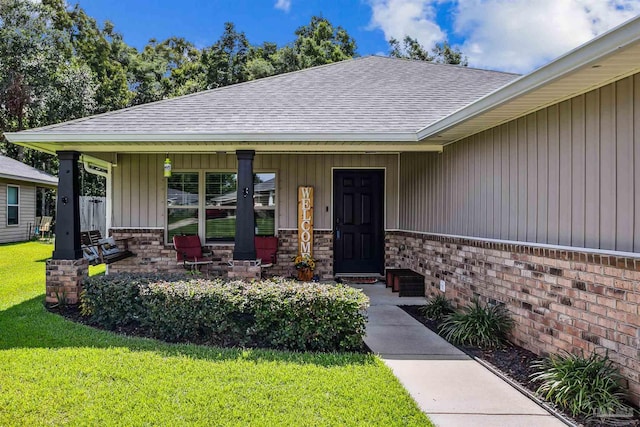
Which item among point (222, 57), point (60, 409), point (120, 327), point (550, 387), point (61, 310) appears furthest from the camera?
point (222, 57)

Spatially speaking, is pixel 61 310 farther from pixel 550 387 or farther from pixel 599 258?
pixel 599 258

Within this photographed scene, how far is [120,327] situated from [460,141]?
5.03 metres

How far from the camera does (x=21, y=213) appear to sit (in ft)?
54.3

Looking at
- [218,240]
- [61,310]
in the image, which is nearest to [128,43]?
[218,240]

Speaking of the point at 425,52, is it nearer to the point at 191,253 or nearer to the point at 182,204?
the point at 182,204

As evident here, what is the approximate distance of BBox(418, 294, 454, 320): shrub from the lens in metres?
5.75

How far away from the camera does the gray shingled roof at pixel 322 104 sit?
239 inches

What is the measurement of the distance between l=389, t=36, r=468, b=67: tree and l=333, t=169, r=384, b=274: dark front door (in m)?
22.4

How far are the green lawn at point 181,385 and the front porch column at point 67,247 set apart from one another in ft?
4.55

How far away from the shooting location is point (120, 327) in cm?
496

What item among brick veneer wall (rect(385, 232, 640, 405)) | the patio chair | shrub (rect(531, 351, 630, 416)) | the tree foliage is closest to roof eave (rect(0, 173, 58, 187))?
the tree foliage

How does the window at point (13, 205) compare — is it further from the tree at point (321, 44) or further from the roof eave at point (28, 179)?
the tree at point (321, 44)

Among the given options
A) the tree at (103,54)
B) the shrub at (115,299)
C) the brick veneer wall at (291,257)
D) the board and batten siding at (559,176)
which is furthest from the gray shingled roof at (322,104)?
the tree at (103,54)

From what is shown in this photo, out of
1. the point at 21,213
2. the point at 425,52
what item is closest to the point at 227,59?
the point at 425,52
